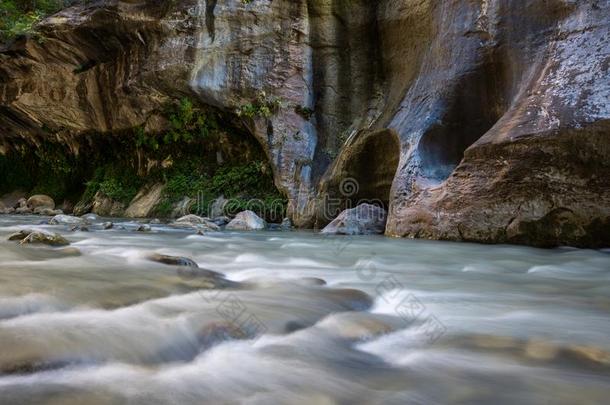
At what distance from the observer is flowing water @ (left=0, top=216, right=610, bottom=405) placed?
1.45 metres

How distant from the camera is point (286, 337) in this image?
78.8 inches

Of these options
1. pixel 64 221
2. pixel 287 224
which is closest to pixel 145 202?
pixel 64 221

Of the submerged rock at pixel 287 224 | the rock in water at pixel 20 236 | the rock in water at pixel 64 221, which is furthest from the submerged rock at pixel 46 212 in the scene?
the rock in water at pixel 20 236

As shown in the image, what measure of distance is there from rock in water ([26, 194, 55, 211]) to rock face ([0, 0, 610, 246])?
2.75 metres

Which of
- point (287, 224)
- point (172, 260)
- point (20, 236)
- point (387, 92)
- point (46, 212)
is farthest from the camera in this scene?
point (46, 212)

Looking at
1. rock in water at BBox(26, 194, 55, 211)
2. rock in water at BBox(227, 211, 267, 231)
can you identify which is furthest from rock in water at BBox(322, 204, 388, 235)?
rock in water at BBox(26, 194, 55, 211)

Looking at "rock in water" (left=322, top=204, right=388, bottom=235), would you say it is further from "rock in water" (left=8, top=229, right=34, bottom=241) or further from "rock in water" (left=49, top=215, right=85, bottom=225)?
"rock in water" (left=49, top=215, right=85, bottom=225)

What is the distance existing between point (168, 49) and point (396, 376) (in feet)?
35.1

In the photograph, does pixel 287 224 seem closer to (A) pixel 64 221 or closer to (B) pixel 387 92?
(B) pixel 387 92

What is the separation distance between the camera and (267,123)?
35.2ft

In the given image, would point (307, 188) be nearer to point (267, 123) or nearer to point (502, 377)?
point (267, 123)

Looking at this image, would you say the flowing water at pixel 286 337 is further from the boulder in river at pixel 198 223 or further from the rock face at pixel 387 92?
the boulder in river at pixel 198 223

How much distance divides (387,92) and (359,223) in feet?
13.6

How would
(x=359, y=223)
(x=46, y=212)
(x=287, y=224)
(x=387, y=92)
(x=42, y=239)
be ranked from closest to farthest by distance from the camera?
(x=42, y=239) < (x=359, y=223) < (x=287, y=224) < (x=387, y=92) < (x=46, y=212)
